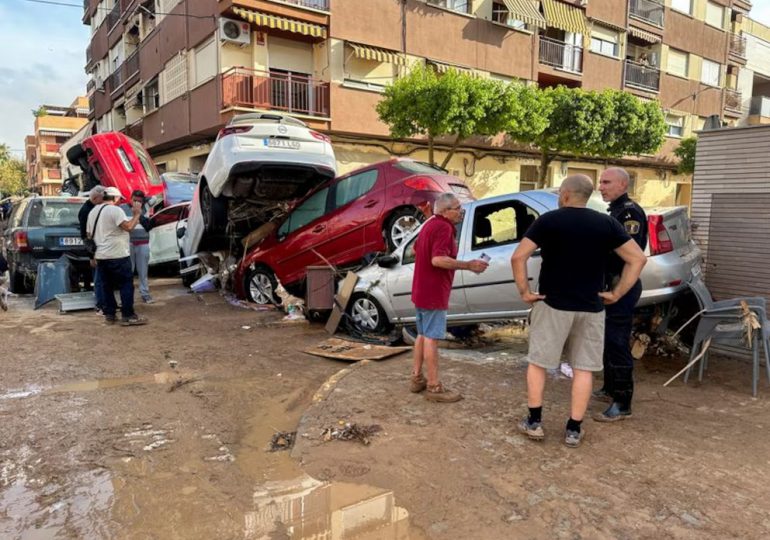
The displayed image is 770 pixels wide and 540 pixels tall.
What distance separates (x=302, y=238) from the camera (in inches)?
311

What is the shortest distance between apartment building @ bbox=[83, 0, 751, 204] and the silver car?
38.8 feet

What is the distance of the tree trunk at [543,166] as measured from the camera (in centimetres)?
2242

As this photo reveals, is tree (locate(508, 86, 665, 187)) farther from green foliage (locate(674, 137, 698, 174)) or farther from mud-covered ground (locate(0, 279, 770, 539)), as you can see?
mud-covered ground (locate(0, 279, 770, 539))

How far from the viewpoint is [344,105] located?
17.8m

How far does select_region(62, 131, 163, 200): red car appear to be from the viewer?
1213cm

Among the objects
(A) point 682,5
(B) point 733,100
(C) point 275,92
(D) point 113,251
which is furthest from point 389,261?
(B) point 733,100

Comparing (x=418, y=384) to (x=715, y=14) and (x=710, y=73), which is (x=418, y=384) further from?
(x=715, y=14)

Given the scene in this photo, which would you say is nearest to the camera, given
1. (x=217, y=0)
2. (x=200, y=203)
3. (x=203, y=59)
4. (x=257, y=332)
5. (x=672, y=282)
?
(x=672, y=282)

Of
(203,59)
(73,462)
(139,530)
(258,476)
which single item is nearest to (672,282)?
(258,476)

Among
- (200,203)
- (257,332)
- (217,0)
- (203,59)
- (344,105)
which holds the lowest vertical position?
(257,332)

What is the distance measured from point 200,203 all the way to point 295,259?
6.68 feet

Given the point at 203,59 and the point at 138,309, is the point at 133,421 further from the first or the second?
the point at 203,59

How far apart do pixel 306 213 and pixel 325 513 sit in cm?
572

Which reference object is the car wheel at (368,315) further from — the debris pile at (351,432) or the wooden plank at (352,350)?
the debris pile at (351,432)
